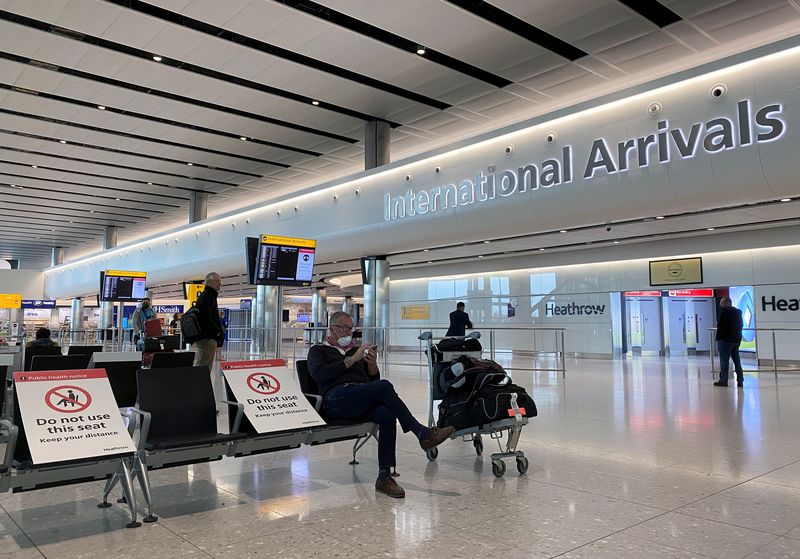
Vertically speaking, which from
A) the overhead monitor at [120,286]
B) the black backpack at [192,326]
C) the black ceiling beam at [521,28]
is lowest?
the black backpack at [192,326]

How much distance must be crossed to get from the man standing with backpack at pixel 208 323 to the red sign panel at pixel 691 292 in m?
16.4

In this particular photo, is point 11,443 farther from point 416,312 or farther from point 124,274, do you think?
point 416,312

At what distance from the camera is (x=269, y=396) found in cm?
464

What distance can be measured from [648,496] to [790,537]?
3.02 ft

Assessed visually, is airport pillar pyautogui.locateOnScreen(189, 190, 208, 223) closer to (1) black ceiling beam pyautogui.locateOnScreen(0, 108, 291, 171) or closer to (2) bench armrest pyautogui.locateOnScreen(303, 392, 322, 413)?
(1) black ceiling beam pyautogui.locateOnScreen(0, 108, 291, 171)

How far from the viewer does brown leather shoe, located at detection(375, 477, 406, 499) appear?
4.05 metres

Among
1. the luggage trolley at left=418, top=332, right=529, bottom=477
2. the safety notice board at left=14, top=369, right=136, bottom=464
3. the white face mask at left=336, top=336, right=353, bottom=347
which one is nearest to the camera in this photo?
the safety notice board at left=14, top=369, right=136, bottom=464

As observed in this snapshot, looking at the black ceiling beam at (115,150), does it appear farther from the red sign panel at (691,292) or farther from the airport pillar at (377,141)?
the red sign panel at (691,292)

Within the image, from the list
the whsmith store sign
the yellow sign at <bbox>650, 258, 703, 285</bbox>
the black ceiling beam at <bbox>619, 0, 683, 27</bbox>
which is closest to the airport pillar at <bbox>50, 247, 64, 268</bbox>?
the whsmith store sign

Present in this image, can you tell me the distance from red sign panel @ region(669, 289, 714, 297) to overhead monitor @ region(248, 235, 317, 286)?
13.3m

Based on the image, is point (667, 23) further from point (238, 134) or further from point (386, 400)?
point (238, 134)

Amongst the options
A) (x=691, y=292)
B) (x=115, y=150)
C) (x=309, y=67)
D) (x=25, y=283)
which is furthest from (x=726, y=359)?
(x=25, y=283)

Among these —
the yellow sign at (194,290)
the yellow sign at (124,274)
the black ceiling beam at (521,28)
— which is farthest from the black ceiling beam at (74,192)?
the black ceiling beam at (521,28)

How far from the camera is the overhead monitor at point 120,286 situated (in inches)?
792
